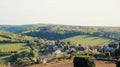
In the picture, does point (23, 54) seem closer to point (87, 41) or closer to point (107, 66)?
point (87, 41)

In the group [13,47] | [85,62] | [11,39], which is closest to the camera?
[85,62]

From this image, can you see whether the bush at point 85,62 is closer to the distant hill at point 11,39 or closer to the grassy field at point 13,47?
the grassy field at point 13,47

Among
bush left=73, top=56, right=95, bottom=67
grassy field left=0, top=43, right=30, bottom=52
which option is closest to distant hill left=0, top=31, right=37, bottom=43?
grassy field left=0, top=43, right=30, bottom=52

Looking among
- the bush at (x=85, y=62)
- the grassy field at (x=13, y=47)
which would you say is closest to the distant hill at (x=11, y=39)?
the grassy field at (x=13, y=47)

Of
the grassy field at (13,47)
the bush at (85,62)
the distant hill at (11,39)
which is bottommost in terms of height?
the grassy field at (13,47)

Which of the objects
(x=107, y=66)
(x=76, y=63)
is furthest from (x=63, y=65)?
(x=76, y=63)

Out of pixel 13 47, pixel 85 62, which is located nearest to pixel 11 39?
pixel 13 47

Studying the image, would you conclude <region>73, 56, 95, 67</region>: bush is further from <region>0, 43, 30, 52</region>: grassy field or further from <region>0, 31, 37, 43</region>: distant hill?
<region>0, 31, 37, 43</region>: distant hill

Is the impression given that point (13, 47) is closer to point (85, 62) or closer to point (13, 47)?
point (13, 47)
